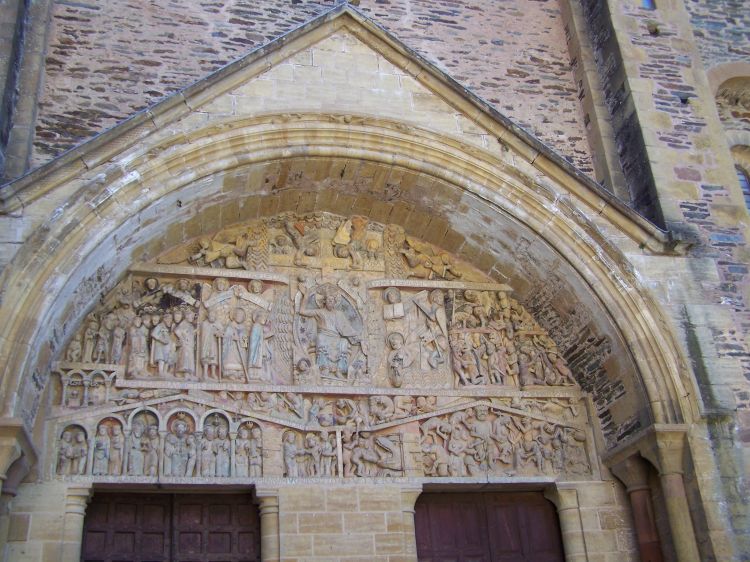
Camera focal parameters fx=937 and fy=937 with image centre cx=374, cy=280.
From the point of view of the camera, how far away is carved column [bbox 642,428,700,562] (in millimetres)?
7148

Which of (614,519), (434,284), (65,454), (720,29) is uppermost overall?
(720,29)

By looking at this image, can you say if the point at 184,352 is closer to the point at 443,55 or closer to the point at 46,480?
the point at 46,480

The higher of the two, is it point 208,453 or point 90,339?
point 90,339

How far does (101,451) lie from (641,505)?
437cm

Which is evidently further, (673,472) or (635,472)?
(635,472)

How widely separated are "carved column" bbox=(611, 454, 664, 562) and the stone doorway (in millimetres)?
3102

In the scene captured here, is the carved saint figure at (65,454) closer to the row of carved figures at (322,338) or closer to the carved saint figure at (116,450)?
the carved saint figure at (116,450)

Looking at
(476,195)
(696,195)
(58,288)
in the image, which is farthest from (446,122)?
(58,288)

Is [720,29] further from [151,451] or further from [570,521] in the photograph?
[151,451]

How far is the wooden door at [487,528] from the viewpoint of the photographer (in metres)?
7.91

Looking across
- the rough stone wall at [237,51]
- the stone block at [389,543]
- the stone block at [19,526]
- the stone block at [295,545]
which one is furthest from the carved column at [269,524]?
the rough stone wall at [237,51]

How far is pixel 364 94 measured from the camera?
831 centimetres

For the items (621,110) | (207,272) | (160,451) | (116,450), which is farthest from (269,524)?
(621,110)

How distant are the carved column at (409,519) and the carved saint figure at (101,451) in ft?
7.79
